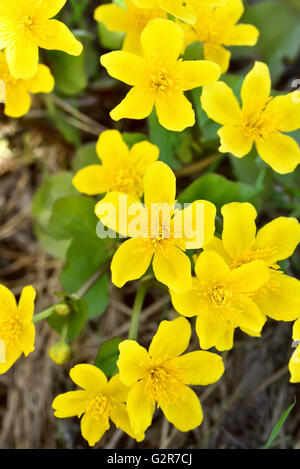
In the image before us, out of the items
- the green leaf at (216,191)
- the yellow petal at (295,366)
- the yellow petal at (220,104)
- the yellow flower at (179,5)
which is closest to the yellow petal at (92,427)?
the yellow petal at (295,366)

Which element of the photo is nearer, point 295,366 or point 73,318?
point 295,366

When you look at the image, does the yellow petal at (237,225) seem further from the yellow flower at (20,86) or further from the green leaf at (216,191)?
the yellow flower at (20,86)

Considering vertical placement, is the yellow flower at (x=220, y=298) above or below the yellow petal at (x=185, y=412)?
above

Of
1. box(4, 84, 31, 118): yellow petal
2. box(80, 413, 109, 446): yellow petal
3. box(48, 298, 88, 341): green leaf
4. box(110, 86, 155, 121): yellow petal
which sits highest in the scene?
box(110, 86, 155, 121): yellow petal

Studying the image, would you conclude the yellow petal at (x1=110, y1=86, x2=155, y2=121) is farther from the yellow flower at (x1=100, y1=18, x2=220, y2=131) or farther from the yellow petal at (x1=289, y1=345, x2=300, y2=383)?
the yellow petal at (x1=289, y1=345, x2=300, y2=383)

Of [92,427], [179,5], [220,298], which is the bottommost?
[92,427]

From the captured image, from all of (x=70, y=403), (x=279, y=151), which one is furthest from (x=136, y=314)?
(x=279, y=151)

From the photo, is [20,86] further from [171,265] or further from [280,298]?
[280,298]

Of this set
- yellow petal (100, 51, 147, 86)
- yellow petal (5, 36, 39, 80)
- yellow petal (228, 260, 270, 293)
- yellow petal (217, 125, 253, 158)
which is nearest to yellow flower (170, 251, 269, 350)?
yellow petal (228, 260, 270, 293)
